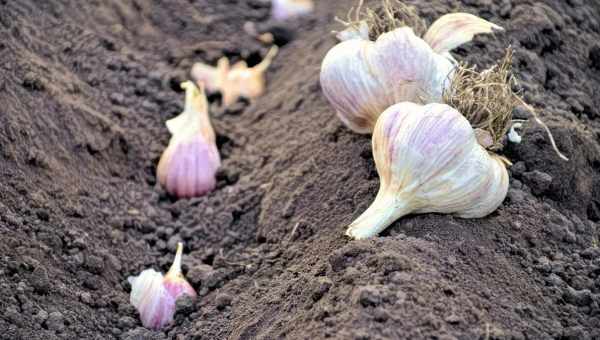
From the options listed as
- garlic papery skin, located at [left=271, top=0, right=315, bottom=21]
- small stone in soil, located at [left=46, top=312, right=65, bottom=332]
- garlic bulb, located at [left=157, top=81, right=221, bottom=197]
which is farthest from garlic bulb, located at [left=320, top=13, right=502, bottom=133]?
garlic papery skin, located at [left=271, top=0, right=315, bottom=21]

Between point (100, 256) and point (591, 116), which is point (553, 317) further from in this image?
point (100, 256)

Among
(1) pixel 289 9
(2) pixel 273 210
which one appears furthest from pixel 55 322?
(1) pixel 289 9

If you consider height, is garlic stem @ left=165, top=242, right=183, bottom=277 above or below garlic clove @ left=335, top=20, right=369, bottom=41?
below

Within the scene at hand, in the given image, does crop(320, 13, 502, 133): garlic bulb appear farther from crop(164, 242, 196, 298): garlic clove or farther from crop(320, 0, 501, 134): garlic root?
crop(164, 242, 196, 298): garlic clove

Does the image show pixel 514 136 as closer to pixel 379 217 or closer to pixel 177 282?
pixel 379 217

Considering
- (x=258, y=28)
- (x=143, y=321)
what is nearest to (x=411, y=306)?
(x=143, y=321)
